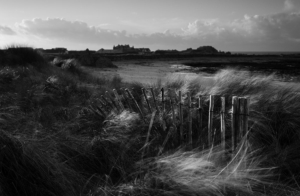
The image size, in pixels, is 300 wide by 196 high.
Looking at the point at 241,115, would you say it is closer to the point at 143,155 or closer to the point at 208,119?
the point at 143,155

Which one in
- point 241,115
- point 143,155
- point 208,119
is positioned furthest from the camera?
point 208,119

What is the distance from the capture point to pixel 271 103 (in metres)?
4.50

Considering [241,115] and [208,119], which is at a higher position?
[241,115]

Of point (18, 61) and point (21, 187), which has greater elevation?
point (18, 61)

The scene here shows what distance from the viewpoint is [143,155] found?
323 cm

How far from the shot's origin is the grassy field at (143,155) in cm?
225

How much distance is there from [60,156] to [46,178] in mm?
832

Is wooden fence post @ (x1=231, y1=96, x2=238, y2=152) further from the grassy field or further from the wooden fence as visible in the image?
the grassy field

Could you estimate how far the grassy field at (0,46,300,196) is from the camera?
7.38 feet

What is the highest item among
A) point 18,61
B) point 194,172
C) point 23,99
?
point 18,61

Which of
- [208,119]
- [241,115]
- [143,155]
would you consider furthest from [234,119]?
[208,119]

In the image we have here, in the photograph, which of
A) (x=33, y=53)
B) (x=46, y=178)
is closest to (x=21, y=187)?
(x=46, y=178)

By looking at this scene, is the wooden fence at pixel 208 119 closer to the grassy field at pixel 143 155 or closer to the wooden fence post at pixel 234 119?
the wooden fence post at pixel 234 119

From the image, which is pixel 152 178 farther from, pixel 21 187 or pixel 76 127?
pixel 76 127
